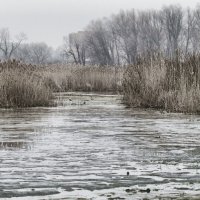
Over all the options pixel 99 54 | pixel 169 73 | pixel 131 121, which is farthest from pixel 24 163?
pixel 99 54

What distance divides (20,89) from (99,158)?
8160 mm

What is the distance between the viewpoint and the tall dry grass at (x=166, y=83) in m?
11.9

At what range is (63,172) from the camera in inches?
187

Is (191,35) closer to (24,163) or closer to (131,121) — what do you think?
(131,121)

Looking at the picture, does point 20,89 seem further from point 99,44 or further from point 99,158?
point 99,44

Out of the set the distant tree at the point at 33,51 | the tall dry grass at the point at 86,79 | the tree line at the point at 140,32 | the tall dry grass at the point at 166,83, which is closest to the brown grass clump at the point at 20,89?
the tall dry grass at the point at 166,83

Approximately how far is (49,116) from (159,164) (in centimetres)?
615

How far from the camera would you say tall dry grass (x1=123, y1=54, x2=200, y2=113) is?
39.2 feet

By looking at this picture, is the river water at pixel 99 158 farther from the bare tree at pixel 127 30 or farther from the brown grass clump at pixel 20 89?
the bare tree at pixel 127 30

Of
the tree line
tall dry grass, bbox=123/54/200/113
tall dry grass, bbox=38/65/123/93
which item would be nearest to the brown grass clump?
tall dry grass, bbox=123/54/200/113

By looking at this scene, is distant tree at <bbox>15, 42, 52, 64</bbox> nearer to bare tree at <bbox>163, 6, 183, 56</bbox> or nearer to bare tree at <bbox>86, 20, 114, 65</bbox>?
bare tree at <bbox>86, 20, 114, 65</bbox>

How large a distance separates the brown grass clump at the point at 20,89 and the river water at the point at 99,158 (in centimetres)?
317

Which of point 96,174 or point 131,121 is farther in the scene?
point 131,121

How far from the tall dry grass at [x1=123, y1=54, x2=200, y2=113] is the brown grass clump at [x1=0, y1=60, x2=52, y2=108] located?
2266 millimetres
